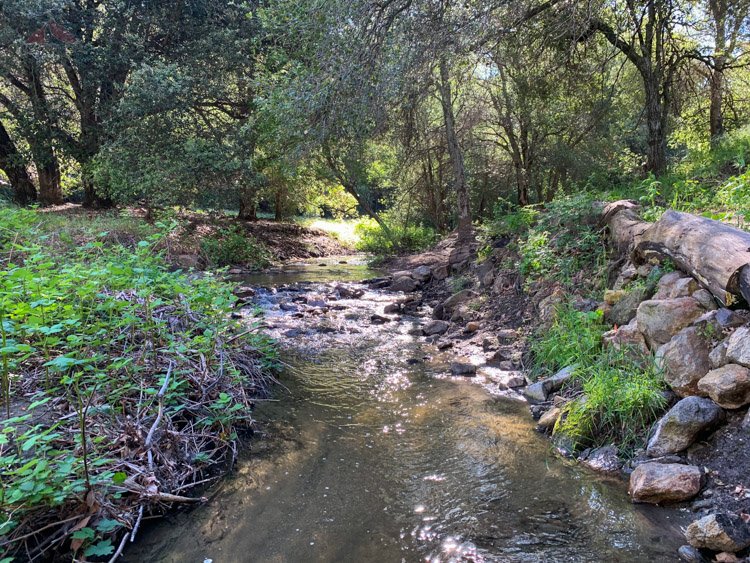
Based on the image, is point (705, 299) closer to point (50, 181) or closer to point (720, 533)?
point (720, 533)

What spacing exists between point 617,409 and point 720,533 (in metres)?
1.41

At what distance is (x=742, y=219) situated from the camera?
5.27 meters

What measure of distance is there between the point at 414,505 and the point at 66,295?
10.7 feet

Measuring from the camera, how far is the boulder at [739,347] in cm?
352

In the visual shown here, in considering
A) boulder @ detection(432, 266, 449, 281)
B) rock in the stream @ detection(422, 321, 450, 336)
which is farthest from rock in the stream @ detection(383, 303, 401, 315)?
boulder @ detection(432, 266, 449, 281)

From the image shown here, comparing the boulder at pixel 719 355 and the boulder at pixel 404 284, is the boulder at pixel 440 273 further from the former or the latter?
the boulder at pixel 719 355

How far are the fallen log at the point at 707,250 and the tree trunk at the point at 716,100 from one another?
6969 mm

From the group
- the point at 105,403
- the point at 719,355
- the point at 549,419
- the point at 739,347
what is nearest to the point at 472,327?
the point at 549,419

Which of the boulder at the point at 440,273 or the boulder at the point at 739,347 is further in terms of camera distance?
the boulder at the point at 440,273

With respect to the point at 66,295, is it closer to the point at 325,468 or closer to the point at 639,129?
the point at 325,468

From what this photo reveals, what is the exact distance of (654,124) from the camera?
9672 millimetres

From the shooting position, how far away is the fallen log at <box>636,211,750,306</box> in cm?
384

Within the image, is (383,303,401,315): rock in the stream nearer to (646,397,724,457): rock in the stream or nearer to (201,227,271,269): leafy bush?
(646,397,724,457): rock in the stream

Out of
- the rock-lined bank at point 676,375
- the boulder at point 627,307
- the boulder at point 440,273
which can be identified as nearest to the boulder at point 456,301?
the rock-lined bank at point 676,375
